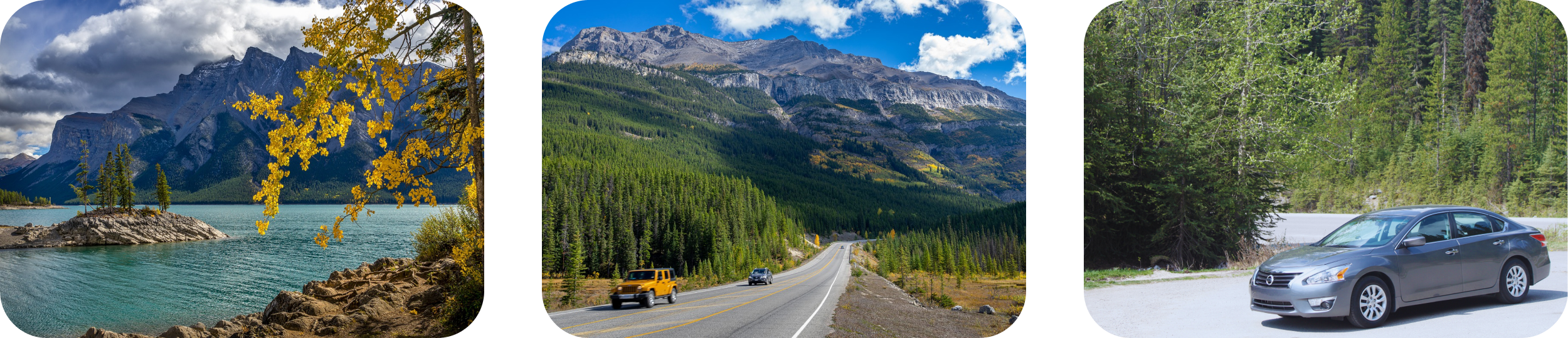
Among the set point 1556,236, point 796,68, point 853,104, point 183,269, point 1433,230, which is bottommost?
point 183,269

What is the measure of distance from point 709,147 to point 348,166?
3.14m

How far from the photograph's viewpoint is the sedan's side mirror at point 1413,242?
4.90 metres

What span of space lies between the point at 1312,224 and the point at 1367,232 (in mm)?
505

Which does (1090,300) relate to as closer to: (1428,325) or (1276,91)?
(1428,325)

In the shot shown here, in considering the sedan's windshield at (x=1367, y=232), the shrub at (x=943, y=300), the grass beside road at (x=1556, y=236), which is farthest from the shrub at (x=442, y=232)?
the grass beside road at (x=1556, y=236)

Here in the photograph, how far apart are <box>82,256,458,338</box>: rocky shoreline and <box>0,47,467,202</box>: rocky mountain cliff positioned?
0.88m

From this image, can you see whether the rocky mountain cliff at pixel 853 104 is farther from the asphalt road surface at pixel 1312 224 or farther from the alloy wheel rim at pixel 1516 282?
the alloy wheel rim at pixel 1516 282

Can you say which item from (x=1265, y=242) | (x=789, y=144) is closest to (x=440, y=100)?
(x=789, y=144)

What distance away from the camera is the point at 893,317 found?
5.39m

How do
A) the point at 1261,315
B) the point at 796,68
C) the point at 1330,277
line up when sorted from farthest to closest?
the point at 796,68 < the point at 1261,315 < the point at 1330,277

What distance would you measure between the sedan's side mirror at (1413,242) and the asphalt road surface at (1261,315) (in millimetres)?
496

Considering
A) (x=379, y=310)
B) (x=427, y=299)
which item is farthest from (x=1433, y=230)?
(x=379, y=310)

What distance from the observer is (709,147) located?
229 inches

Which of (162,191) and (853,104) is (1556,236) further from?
(162,191)
